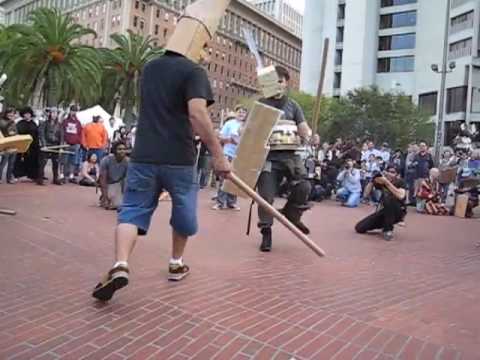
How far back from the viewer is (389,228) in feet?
27.6

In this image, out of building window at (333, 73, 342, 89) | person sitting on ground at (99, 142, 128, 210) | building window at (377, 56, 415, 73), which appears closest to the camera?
person sitting on ground at (99, 142, 128, 210)

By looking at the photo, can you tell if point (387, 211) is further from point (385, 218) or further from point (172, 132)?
point (172, 132)

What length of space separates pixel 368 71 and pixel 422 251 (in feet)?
235

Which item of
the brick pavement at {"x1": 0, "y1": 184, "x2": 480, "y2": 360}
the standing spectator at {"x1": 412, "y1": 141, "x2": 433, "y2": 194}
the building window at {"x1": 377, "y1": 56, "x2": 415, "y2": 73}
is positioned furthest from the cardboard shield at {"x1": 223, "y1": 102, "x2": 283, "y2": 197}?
the building window at {"x1": 377, "y1": 56, "x2": 415, "y2": 73}

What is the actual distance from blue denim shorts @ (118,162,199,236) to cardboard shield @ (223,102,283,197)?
1.66 m

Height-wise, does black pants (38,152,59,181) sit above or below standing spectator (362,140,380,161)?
below

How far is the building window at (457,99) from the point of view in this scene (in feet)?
199

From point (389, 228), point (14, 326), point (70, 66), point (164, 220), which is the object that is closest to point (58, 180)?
point (164, 220)

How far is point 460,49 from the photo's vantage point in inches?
2505

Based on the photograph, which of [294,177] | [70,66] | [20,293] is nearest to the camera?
[20,293]

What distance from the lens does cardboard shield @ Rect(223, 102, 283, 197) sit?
19.2 feet

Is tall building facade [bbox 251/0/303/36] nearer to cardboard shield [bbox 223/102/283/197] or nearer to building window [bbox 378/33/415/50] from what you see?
building window [bbox 378/33/415/50]

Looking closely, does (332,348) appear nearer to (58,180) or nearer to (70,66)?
(58,180)

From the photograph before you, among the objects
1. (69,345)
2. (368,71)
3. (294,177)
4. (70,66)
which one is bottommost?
(69,345)
